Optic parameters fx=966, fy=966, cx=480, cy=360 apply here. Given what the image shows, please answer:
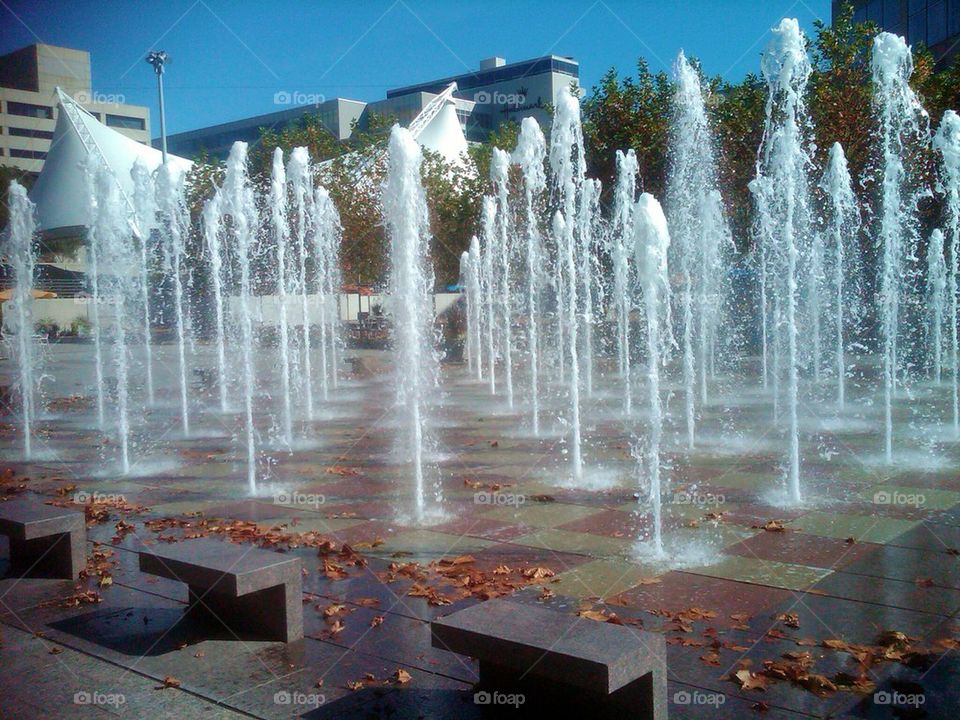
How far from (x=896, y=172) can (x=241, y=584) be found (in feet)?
42.6

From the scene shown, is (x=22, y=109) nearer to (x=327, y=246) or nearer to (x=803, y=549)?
(x=803, y=549)

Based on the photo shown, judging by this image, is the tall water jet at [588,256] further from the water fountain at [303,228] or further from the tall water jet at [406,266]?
the tall water jet at [406,266]

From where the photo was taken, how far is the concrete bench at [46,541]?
5754mm

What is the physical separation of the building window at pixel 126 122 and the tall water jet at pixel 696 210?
45782mm

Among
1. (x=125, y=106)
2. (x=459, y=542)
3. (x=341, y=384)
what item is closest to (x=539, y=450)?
(x=459, y=542)

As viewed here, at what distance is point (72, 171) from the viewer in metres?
52.8

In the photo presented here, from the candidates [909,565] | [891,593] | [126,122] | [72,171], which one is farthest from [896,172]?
[126,122]

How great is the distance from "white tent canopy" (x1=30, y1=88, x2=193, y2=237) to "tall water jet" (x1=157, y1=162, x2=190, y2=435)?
3.68 meters

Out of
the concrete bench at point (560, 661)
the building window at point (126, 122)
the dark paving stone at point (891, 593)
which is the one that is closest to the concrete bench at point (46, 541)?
the concrete bench at point (560, 661)

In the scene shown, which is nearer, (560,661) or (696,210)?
(560,661)

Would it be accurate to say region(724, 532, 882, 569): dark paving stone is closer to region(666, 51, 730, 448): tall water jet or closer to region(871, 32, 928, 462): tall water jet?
region(871, 32, 928, 462): tall water jet

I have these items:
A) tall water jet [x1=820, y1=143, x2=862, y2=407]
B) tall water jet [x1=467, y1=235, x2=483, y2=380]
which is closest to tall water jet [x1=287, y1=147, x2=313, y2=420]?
tall water jet [x1=467, y1=235, x2=483, y2=380]

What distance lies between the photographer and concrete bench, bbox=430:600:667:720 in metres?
3.47

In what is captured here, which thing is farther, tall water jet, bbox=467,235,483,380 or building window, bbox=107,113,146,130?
building window, bbox=107,113,146,130
